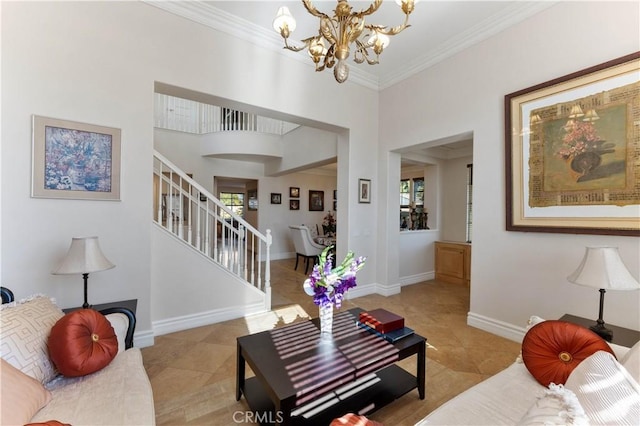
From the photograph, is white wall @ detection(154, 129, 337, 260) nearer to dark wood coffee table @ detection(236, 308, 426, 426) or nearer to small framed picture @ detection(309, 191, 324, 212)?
small framed picture @ detection(309, 191, 324, 212)

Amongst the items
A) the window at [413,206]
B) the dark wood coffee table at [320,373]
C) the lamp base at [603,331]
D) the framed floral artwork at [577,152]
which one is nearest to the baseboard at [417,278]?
the window at [413,206]

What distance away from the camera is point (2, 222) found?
206cm

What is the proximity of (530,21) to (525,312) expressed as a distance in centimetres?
290

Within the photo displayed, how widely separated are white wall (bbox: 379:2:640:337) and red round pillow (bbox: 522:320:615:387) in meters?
1.32

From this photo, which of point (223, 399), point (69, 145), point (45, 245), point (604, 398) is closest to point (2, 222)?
point (45, 245)

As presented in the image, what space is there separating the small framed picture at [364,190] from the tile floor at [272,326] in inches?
59.8

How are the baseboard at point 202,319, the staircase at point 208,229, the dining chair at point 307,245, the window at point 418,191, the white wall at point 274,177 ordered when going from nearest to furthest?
the baseboard at point 202,319, the staircase at point 208,229, the dining chair at point 307,245, the white wall at point 274,177, the window at point 418,191

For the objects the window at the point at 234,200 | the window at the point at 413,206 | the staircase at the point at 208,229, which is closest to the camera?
the staircase at the point at 208,229

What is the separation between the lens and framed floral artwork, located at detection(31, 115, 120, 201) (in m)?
2.17

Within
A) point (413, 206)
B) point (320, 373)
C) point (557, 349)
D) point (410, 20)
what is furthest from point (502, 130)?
point (413, 206)

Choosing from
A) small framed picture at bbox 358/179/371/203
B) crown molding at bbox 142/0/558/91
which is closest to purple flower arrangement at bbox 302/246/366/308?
small framed picture at bbox 358/179/371/203

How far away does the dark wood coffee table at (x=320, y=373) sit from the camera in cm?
138

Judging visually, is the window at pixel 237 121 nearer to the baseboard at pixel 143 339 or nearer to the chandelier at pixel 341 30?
the chandelier at pixel 341 30

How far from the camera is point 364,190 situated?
429 centimetres
